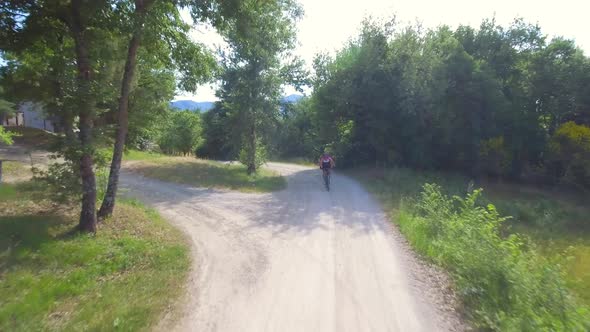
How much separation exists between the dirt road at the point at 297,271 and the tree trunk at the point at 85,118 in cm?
241

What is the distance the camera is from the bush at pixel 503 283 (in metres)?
4.75

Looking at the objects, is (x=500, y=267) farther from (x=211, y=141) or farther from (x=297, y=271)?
(x=211, y=141)

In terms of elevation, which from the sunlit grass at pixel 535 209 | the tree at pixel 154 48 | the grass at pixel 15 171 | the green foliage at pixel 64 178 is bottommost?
the sunlit grass at pixel 535 209

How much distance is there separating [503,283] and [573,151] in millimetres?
25558

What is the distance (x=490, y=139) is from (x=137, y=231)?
25.6 m

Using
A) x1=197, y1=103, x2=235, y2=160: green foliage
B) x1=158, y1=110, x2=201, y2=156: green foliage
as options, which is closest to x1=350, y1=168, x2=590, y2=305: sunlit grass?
x1=197, y1=103, x2=235, y2=160: green foliage

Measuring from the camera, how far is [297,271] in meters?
6.74

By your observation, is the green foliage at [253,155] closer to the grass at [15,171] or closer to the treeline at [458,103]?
the treeline at [458,103]

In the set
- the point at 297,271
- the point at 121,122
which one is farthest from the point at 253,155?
the point at 297,271

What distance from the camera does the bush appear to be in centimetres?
475

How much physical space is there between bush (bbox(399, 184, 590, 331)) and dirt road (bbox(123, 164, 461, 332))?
70 cm

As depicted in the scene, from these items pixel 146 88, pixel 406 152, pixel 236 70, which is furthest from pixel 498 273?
pixel 406 152

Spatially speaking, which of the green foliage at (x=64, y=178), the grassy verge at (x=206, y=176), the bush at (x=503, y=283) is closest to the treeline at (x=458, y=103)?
the grassy verge at (x=206, y=176)

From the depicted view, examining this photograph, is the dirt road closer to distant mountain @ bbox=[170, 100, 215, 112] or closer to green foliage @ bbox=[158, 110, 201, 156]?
distant mountain @ bbox=[170, 100, 215, 112]
